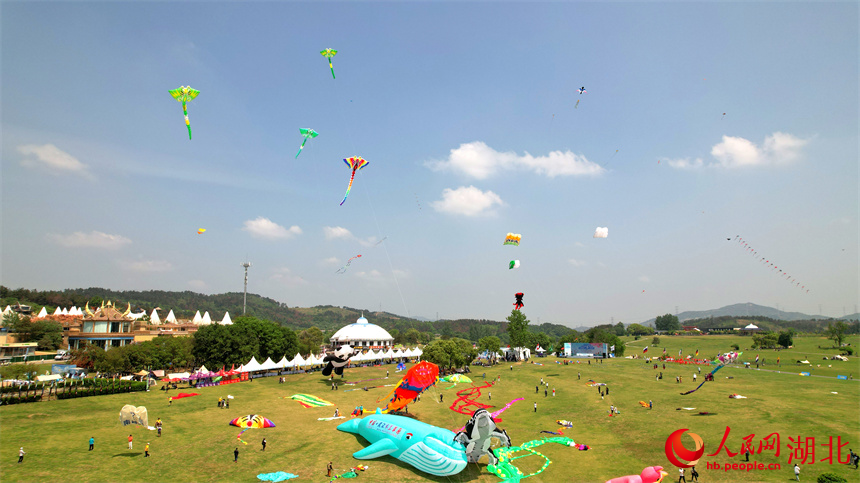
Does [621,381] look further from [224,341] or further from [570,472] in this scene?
[224,341]

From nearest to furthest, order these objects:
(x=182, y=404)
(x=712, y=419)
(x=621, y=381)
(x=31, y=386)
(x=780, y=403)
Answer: (x=712, y=419)
(x=780, y=403)
(x=182, y=404)
(x=31, y=386)
(x=621, y=381)

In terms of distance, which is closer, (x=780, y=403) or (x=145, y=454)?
(x=145, y=454)

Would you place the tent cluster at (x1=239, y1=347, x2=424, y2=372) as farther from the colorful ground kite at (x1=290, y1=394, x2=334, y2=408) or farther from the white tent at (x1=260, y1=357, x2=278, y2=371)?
the colorful ground kite at (x1=290, y1=394, x2=334, y2=408)

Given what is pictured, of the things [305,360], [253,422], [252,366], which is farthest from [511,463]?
[305,360]

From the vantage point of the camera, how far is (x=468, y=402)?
38.7 meters

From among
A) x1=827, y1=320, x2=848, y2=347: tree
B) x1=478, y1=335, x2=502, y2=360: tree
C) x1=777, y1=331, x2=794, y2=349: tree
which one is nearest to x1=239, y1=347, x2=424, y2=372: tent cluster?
x1=478, y1=335, x2=502, y2=360: tree

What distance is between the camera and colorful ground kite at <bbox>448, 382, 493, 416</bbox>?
117 ft

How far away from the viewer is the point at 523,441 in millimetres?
26766

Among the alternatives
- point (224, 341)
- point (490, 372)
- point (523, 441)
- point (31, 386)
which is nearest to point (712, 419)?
point (523, 441)

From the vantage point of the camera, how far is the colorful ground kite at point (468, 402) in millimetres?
35625

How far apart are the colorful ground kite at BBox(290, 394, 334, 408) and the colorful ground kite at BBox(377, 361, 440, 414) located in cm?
1057

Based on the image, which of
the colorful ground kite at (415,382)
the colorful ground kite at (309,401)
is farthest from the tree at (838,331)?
the colorful ground kite at (309,401)

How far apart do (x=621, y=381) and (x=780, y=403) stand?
51.4ft

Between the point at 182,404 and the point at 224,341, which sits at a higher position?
the point at 224,341
